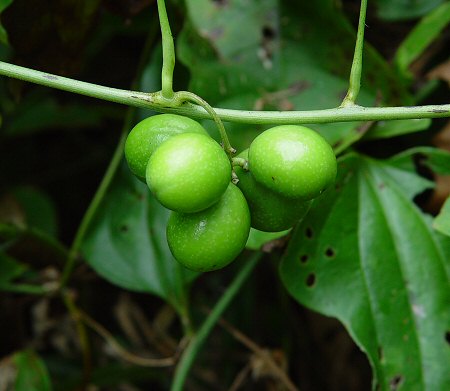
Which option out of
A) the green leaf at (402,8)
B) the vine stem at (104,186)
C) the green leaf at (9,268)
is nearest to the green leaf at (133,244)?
the vine stem at (104,186)

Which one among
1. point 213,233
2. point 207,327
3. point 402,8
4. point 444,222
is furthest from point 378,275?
point 402,8

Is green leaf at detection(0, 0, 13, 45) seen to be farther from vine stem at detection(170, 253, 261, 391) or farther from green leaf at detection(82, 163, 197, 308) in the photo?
vine stem at detection(170, 253, 261, 391)

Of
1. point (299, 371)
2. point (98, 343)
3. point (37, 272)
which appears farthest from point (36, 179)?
point (299, 371)

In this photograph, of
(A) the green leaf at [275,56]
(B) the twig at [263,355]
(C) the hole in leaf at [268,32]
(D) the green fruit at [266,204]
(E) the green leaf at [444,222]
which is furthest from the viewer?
(B) the twig at [263,355]

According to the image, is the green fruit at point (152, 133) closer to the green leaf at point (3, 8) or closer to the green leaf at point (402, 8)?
the green leaf at point (3, 8)

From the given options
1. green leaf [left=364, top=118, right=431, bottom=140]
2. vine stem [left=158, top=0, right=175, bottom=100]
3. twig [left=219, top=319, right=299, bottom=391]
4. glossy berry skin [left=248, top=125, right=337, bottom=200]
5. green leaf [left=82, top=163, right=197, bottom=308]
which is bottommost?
twig [left=219, top=319, right=299, bottom=391]

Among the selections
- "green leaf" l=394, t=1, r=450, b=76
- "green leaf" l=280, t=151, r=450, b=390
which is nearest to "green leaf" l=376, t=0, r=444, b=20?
"green leaf" l=394, t=1, r=450, b=76

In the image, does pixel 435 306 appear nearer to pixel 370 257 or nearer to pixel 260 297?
pixel 370 257

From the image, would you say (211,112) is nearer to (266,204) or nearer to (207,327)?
(266,204)
